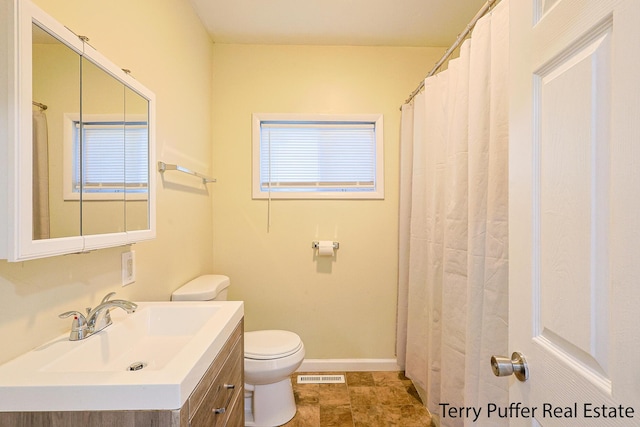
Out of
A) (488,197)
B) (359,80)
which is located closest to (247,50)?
(359,80)

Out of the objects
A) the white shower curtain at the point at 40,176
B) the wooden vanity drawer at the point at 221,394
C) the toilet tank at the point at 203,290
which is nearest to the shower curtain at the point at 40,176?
the white shower curtain at the point at 40,176

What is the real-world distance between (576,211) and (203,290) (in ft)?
5.42

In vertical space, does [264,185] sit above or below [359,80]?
below

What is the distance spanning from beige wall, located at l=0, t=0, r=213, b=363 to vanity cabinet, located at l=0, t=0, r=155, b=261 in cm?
11

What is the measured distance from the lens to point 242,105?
7.32 feet

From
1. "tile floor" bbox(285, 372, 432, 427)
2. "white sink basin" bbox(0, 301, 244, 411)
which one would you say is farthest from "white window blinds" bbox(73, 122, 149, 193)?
"tile floor" bbox(285, 372, 432, 427)

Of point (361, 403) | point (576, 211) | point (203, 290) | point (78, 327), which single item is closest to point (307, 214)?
point (203, 290)

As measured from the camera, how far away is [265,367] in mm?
1599

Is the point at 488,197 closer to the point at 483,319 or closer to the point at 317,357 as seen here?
the point at 483,319

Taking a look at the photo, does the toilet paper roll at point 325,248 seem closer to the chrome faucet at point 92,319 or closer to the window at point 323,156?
the window at point 323,156

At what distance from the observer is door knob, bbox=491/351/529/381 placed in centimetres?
68

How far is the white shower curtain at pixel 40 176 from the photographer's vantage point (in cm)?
74

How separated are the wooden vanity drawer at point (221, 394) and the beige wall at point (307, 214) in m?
1.00

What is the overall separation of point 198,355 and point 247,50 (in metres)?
2.19
